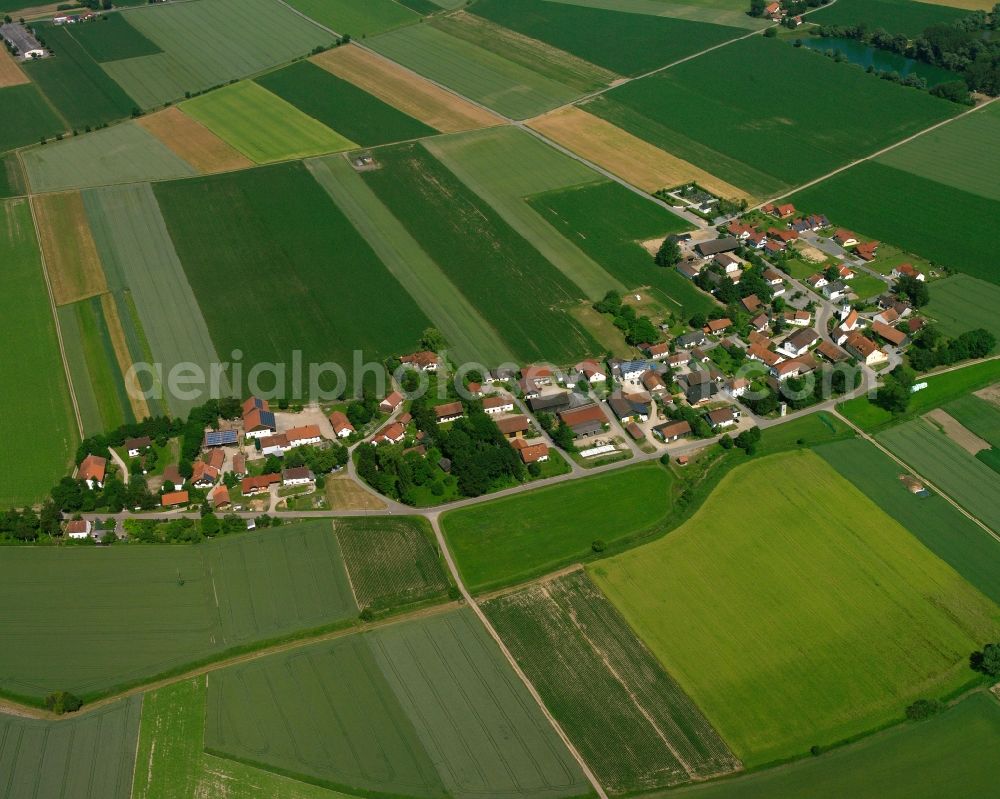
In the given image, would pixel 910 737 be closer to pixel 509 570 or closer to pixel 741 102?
pixel 509 570

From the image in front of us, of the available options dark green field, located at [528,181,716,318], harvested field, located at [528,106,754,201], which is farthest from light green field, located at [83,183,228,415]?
harvested field, located at [528,106,754,201]

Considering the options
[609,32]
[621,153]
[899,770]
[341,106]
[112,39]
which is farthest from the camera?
[609,32]

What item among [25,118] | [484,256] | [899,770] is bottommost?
[899,770]

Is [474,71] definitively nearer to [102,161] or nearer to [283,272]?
[102,161]

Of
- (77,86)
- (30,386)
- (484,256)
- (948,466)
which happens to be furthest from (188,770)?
(77,86)

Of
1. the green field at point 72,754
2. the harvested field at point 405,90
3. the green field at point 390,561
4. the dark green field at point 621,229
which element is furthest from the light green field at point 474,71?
the green field at point 72,754

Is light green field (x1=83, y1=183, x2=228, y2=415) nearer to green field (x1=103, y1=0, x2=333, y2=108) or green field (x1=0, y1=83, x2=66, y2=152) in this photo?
green field (x1=0, y1=83, x2=66, y2=152)

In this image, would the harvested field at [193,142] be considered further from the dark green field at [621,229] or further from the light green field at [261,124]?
the dark green field at [621,229]
